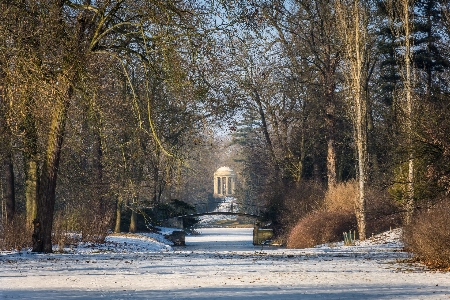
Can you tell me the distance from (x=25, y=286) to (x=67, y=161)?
11.3m

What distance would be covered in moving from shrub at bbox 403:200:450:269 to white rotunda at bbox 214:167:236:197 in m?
81.8

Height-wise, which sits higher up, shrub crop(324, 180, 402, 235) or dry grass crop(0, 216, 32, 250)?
shrub crop(324, 180, 402, 235)

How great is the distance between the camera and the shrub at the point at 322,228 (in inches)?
1256

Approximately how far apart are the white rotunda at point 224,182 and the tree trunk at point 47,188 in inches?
3114

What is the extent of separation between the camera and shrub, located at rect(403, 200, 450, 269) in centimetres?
1570

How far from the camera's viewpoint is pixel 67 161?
2289 centimetres

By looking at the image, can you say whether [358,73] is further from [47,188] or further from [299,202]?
[47,188]

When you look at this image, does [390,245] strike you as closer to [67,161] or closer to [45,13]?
[67,161]

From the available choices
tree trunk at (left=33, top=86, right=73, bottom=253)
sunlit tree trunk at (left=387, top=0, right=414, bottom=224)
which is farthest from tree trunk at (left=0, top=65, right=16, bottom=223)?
sunlit tree trunk at (left=387, top=0, right=414, bottom=224)

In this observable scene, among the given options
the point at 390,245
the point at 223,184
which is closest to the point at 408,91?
the point at 390,245

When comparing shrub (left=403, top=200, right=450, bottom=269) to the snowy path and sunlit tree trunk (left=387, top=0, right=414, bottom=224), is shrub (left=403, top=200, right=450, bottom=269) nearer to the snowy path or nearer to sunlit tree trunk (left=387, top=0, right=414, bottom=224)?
the snowy path

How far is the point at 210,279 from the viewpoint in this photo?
13367 mm

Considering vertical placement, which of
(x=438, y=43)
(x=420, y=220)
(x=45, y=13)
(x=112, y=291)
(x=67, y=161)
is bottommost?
(x=112, y=291)

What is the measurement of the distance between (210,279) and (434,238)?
5625mm
